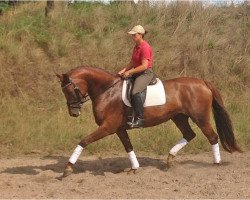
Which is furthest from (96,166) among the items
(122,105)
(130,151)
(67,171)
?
(122,105)

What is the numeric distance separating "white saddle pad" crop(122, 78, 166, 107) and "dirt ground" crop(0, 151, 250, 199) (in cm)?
124

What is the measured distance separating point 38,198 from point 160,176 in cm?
234

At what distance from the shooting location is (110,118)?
8297 mm

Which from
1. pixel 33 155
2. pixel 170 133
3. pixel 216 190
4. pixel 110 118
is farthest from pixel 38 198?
pixel 170 133

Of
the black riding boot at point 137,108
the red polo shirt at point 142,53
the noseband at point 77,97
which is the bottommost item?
the black riding boot at point 137,108

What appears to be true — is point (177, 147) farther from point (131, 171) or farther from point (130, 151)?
point (131, 171)

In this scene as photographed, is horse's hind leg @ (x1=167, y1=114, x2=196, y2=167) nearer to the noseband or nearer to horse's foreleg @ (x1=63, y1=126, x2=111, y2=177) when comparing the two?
horse's foreleg @ (x1=63, y1=126, x2=111, y2=177)

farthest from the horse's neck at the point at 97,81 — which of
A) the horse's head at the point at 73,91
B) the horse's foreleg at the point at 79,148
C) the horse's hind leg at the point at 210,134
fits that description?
the horse's hind leg at the point at 210,134

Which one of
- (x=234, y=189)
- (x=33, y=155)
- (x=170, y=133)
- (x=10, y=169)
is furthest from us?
(x=170, y=133)

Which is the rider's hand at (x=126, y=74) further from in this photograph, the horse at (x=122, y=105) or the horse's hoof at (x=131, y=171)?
the horse's hoof at (x=131, y=171)

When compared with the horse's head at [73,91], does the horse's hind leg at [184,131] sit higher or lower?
lower

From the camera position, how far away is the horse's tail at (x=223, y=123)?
9078 mm

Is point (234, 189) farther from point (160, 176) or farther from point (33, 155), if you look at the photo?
point (33, 155)

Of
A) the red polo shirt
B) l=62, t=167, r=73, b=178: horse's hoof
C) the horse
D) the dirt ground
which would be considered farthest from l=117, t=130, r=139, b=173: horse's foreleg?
the red polo shirt
